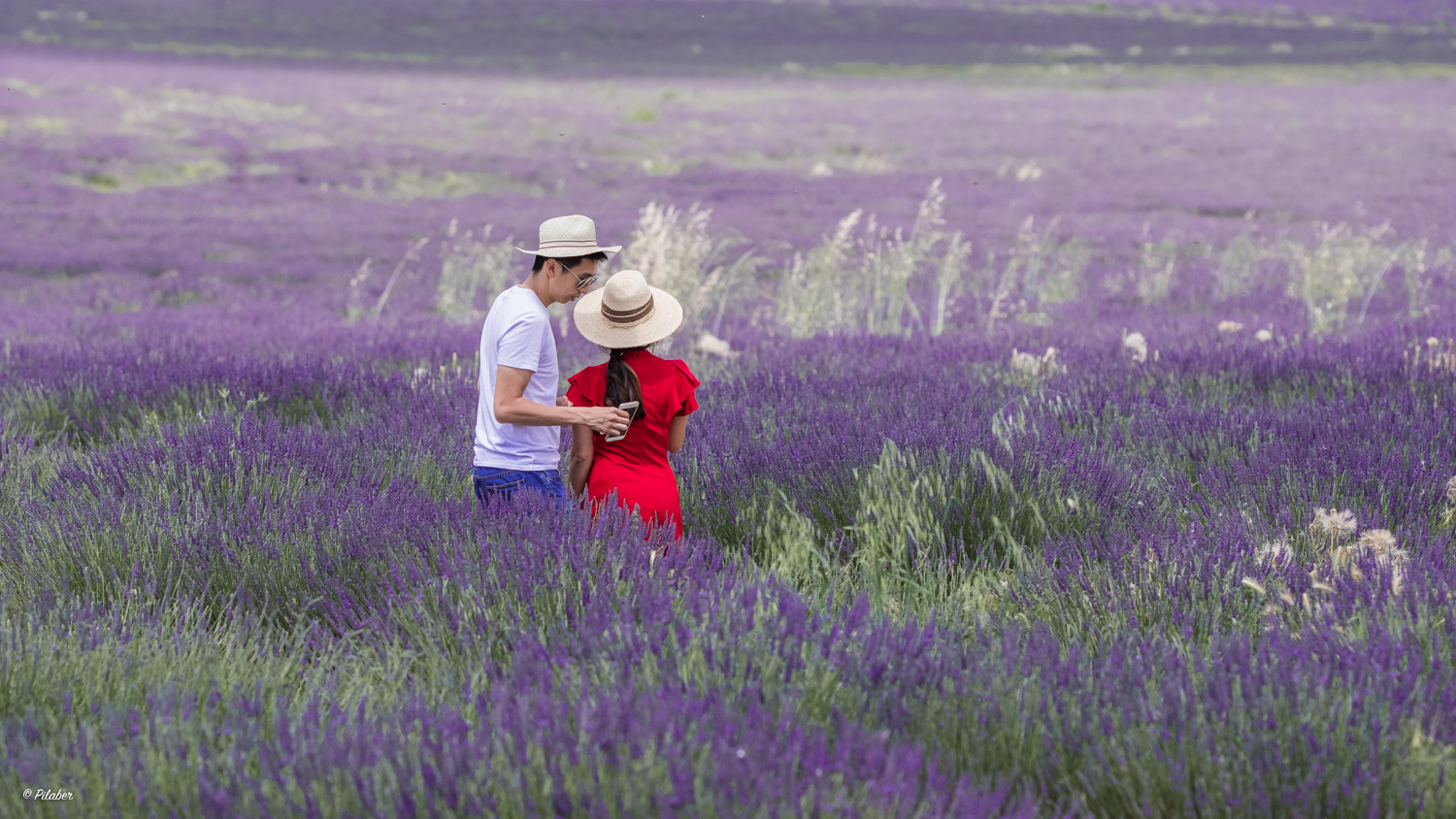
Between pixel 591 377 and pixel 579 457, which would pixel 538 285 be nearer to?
pixel 591 377

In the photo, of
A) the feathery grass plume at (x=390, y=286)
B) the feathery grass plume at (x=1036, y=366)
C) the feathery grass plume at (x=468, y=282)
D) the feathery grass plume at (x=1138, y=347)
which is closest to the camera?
the feathery grass plume at (x=1036, y=366)

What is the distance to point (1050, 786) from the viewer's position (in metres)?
1.59

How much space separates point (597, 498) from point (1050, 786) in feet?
5.14

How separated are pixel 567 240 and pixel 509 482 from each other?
0.72 meters

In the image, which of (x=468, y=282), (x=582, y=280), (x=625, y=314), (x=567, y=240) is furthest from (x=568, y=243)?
(x=468, y=282)

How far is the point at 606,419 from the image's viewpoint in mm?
2641

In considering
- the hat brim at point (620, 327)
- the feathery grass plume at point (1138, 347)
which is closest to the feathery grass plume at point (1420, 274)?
the feathery grass plume at point (1138, 347)

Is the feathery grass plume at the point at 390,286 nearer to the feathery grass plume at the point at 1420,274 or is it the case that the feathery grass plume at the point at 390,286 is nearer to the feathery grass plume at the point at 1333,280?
the feathery grass plume at the point at 1333,280

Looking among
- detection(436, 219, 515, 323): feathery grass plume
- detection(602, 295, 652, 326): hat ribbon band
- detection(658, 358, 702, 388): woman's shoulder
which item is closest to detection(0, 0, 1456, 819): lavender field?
detection(436, 219, 515, 323): feathery grass plume

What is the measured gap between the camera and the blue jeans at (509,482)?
297 centimetres

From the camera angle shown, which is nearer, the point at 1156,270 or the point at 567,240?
the point at 567,240

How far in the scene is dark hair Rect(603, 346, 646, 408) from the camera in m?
2.75

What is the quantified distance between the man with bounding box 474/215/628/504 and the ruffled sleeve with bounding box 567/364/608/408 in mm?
35

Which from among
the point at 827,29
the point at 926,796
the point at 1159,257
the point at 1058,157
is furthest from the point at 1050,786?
the point at 827,29
